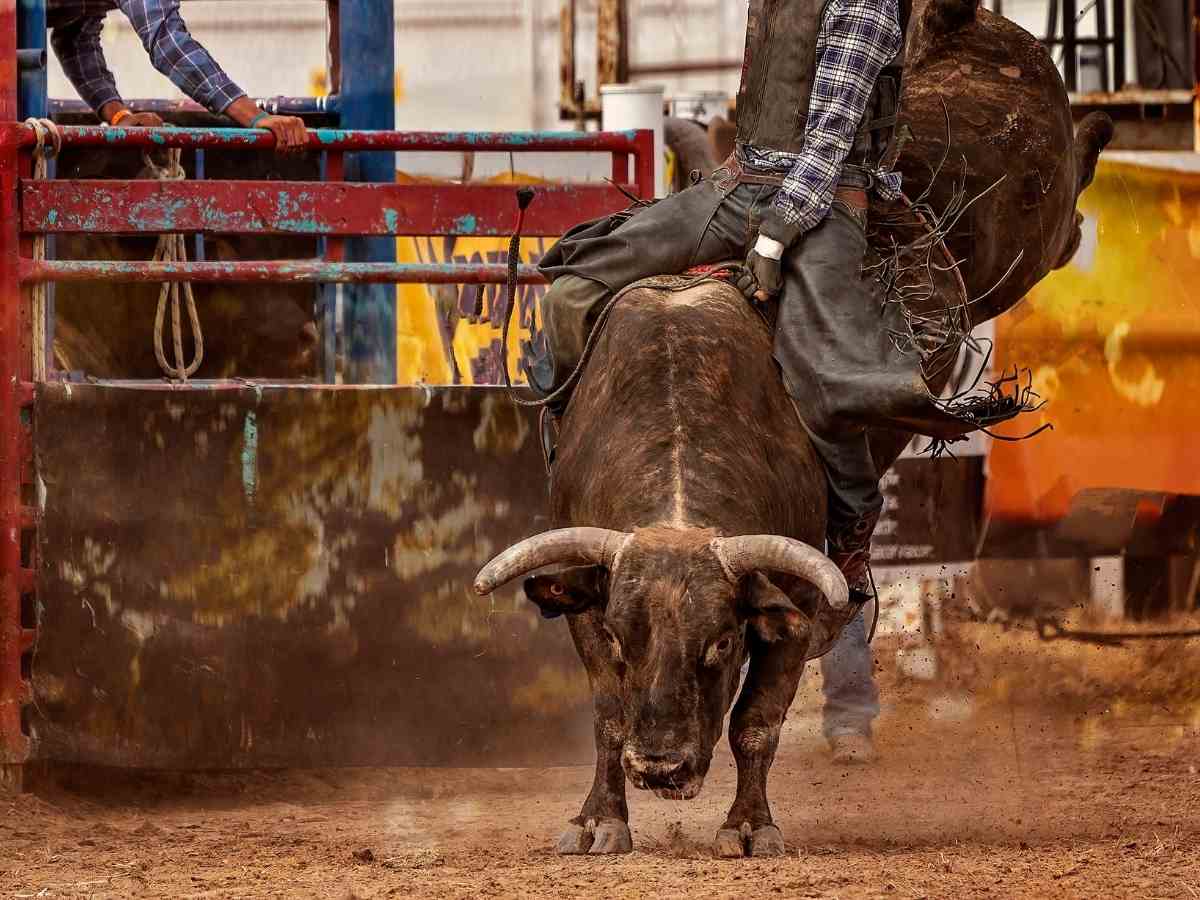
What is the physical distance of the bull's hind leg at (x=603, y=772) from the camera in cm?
551

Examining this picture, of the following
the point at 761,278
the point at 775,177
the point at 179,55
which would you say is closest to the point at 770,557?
the point at 761,278

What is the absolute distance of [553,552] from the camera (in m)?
5.14

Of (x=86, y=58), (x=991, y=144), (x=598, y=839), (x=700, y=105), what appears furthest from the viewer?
(x=700, y=105)

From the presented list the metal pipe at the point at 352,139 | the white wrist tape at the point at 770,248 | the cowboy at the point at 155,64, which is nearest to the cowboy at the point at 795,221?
the white wrist tape at the point at 770,248

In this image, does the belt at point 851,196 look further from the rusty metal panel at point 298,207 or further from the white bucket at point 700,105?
the white bucket at point 700,105

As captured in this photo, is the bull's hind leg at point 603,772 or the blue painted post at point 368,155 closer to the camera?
the bull's hind leg at point 603,772

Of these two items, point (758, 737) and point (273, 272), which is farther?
point (273, 272)

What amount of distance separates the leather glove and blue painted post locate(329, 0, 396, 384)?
8.04 feet

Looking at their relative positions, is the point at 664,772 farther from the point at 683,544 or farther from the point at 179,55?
the point at 179,55

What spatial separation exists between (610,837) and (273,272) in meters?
2.41

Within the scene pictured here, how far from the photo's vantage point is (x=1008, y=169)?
23.3 ft

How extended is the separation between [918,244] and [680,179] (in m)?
9.71

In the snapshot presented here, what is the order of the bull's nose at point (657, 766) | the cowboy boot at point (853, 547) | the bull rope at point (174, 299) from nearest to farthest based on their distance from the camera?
the bull's nose at point (657, 766)
the cowboy boot at point (853, 547)
the bull rope at point (174, 299)

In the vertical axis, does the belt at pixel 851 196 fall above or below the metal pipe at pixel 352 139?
below
